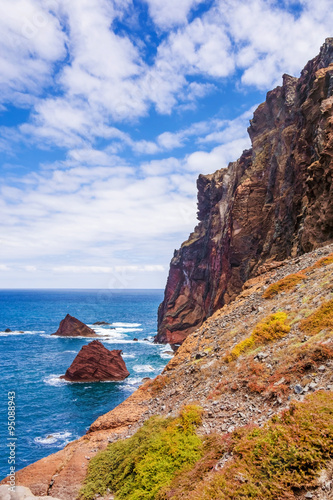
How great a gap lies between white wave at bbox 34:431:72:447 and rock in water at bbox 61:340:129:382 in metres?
18.4

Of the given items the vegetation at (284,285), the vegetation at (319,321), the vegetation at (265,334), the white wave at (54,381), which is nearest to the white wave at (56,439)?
the white wave at (54,381)

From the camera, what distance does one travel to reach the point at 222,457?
792cm

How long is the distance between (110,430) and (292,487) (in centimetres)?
1222

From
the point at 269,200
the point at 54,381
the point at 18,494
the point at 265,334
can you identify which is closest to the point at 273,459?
the point at 265,334

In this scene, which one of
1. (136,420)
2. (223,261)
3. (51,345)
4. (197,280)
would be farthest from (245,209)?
(51,345)

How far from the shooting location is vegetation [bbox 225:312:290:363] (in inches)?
535

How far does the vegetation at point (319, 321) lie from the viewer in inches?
457

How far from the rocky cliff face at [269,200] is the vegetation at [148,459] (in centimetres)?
2409

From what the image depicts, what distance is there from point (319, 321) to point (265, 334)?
8.85 feet

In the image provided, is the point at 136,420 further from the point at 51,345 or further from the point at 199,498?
the point at 51,345

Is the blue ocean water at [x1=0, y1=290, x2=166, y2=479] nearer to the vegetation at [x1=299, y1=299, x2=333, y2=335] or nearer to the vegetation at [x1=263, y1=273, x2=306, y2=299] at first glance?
the vegetation at [x1=263, y1=273, x2=306, y2=299]

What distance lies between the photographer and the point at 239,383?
11516 mm

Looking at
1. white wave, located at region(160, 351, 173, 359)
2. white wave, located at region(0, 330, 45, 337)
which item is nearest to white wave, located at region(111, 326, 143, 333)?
white wave, located at region(0, 330, 45, 337)

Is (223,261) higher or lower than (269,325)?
higher
